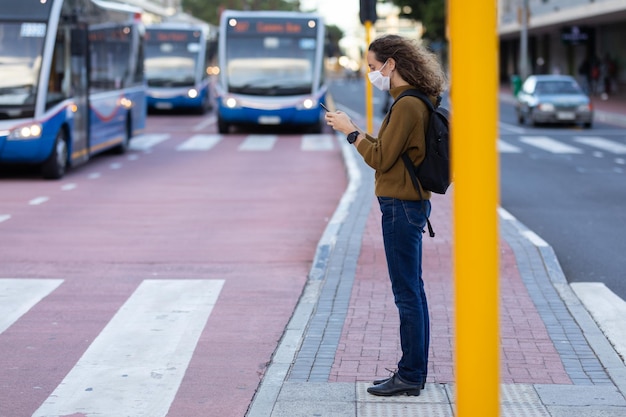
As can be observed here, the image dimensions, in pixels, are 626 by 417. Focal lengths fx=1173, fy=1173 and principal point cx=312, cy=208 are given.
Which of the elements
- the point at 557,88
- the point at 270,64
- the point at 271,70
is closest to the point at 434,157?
the point at 271,70

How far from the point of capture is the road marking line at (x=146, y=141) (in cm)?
2621

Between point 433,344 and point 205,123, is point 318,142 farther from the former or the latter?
point 433,344

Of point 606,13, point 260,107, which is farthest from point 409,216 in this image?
point 606,13

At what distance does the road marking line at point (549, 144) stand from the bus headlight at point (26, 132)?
39.2 ft

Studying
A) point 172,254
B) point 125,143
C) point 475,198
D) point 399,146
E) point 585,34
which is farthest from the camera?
point 585,34

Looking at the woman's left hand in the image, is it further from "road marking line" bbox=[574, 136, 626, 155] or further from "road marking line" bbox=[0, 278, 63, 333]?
"road marking line" bbox=[574, 136, 626, 155]

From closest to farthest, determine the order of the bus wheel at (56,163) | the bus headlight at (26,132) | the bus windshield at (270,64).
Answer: the bus headlight at (26,132), the bus wheel at (56,163), the bus windshield at (270,64)

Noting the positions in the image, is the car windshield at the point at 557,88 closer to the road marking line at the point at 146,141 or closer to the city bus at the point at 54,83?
the road marking line at the point at 146,141

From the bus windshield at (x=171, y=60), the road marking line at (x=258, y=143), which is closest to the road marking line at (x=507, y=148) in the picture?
the road marking line at (x=258, y=143)

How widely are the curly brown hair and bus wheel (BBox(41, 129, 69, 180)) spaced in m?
13.1

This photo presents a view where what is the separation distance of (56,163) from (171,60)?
873 inches

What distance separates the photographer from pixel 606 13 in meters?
44.8

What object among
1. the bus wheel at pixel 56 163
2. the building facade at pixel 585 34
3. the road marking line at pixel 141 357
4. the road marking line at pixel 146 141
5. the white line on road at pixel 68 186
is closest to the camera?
the road marking line at pixel 141 357

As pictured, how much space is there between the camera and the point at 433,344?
718cm
